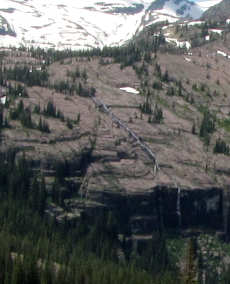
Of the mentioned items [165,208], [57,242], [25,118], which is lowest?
[165,208]

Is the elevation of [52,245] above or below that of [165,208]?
above

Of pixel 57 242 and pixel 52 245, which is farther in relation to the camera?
pixel 57 242

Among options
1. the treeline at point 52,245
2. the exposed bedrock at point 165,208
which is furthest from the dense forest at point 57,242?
the exposed bedrock at point 165,208

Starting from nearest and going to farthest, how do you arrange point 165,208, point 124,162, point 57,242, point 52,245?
point 52,245, point 57,242, point 165,208, point 124,162

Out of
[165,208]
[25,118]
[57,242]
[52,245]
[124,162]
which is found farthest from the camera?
[25,118]

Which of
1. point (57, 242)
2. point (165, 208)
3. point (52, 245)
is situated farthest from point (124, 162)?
point (52, 245)

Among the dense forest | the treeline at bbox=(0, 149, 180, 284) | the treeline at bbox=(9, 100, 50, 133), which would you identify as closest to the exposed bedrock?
the dense forest

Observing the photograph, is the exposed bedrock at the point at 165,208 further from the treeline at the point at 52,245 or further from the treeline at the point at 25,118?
the treeline at the point at 25,118

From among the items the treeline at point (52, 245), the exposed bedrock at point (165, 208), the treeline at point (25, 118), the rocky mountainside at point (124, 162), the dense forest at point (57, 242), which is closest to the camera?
the treeline at point (52, 245)

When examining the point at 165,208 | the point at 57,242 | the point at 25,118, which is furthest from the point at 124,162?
the point at 57,242

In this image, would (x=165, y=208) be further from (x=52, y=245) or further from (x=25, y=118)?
(x=52, y=245)

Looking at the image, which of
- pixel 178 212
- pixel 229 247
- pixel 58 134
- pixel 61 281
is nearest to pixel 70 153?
pixel 58 134

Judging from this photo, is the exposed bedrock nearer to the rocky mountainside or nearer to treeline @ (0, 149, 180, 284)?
the rocky mountainside
